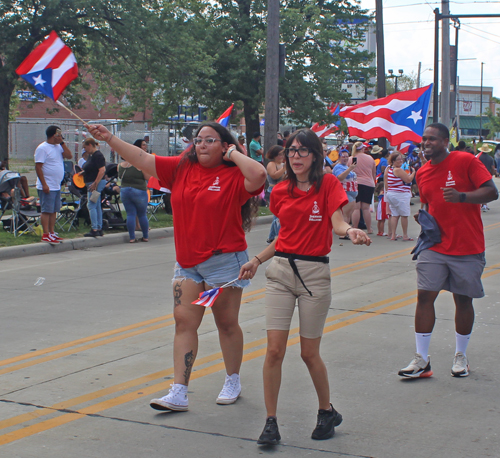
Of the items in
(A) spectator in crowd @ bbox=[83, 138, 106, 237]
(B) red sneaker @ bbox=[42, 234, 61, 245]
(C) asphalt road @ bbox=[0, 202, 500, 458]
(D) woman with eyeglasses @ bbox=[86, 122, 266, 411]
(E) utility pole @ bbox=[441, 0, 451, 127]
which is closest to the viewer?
(C) asphalt road @ bbox=[0, 202, 500, 458]

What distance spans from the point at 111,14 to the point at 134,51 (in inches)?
53.5

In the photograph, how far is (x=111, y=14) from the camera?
23.2 meters

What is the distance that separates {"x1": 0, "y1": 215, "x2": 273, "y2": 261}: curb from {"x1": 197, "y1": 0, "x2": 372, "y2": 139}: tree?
13.6 metres

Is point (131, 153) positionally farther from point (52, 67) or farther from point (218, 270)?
point (52, 67)

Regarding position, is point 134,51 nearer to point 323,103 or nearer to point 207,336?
point 323,103

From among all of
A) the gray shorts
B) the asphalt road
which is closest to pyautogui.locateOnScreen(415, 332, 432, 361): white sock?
the asphalt road

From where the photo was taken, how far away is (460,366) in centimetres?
536

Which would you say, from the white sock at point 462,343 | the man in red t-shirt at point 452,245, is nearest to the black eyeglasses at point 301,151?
the man in red t-shirt at point 452,245

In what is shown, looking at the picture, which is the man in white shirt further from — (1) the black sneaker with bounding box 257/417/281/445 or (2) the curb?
(1) the black sneaker with bounding box 257/417/281/445

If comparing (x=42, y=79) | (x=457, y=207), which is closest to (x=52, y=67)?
(x=42, y=79)

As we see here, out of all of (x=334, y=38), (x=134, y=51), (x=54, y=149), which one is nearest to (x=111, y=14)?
(x=134, y=51)

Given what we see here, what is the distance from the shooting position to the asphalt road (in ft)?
13.4

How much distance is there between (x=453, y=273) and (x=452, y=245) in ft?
0.68

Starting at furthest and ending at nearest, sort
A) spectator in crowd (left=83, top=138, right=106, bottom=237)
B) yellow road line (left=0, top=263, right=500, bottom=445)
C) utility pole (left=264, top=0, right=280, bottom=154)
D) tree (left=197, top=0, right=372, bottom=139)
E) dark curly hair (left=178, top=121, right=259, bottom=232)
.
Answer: tree (left=197, top=0, right=372, bottom=139) < utility pole (left=264, top=0, right=280, bottom=154) < spectator in crowd (left=83, top=138, right=106, bottom=237) < dark curly hair (left=178, top=121, right=259, bottom=232) < yellow road line (left=0, top=263, right=500, bottom=445)
